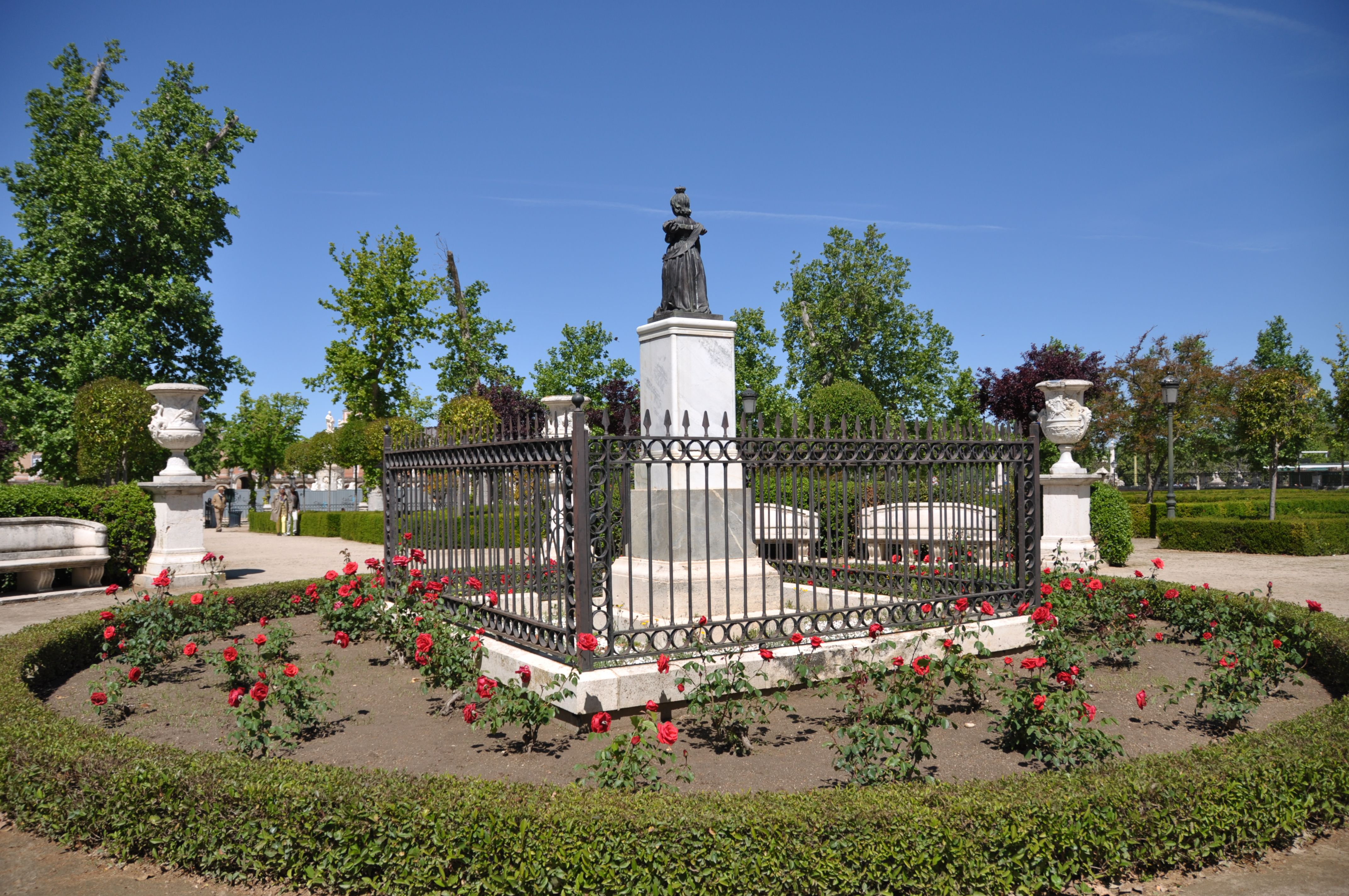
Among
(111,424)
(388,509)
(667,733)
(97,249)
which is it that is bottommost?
(667,733)

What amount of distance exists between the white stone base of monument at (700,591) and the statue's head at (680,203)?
322cm

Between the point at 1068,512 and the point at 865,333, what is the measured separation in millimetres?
30290

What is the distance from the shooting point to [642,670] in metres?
5.32

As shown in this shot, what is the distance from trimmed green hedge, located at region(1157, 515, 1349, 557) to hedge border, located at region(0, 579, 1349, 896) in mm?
15079

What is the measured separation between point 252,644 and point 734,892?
656 cm

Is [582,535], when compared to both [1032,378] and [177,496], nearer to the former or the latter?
[177,496]

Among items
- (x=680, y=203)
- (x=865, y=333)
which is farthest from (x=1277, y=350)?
(x=680, y=203)

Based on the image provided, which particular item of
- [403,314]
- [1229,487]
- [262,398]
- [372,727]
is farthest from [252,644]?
[1229,487]

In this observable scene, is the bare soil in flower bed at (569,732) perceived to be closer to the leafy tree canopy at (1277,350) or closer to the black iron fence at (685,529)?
the black iron fence at (685,529)

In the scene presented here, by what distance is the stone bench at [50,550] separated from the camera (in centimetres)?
1157

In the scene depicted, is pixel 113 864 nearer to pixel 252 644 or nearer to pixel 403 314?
pixel 252 644

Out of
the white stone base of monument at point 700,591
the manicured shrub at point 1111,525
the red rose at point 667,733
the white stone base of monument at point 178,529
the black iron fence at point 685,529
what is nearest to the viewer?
the red rose at point 667,733

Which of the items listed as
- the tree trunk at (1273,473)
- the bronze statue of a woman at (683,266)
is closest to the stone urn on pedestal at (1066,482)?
the bronze statue of a woman at (683,266)

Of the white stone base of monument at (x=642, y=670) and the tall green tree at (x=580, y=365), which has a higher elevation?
the tall green tree at (x=580, y=365)
